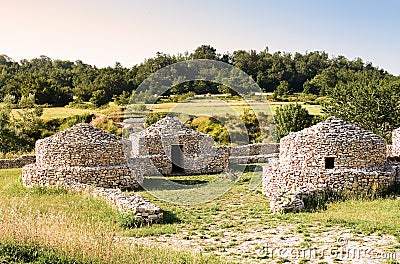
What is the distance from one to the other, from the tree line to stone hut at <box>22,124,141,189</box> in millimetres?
18296

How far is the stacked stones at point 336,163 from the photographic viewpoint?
1496cm

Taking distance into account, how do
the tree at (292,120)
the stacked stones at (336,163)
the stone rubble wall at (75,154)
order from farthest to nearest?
the tree at (292,120), the stone rubble wall at (75,154), the stacked stones at (336,163)

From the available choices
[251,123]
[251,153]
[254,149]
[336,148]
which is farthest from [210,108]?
[336,148]

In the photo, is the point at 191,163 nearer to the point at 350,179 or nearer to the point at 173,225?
the point at 350,179

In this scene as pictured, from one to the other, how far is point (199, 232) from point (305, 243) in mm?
2698

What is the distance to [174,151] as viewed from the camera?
75.5 ft

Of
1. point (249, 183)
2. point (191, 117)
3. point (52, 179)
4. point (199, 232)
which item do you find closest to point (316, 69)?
point (191, 117)

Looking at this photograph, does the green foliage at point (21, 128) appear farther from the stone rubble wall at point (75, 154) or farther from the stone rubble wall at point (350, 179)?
the stone rubble wall at point (350, 179)

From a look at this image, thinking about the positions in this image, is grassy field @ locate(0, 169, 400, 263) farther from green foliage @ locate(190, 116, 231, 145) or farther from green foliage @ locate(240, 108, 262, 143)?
green foliage @ locate(240, 108, 262, 143)

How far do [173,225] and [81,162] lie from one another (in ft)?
24.9

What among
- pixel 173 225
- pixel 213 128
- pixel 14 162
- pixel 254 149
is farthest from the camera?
pixel 213 128

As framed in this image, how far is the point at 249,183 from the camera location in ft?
64.0

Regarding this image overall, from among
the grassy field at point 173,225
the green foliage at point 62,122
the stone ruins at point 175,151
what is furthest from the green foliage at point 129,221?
the green foliage at point 62,122

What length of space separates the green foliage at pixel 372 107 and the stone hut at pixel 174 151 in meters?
12.7
